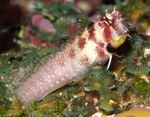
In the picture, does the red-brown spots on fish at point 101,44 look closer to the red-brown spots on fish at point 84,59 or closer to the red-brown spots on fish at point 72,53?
the red-brown spots on fish at point 84,59

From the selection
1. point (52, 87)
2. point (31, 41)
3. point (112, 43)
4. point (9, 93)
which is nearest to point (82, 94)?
point (52, 87)

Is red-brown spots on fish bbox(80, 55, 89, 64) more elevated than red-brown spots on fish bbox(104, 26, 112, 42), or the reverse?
red-brown spots on fish bbox(104, 26, 112, 42)

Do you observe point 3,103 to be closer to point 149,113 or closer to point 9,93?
point 9,93

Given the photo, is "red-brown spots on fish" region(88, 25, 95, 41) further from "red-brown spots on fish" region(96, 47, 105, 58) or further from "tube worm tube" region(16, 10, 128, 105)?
"red-brown spots on fish" region(96, 47, 105, 58)

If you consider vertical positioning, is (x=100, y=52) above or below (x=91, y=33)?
below

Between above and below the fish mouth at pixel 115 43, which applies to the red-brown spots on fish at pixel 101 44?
above

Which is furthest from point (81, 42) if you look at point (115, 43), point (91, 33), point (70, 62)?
point (115, 43)

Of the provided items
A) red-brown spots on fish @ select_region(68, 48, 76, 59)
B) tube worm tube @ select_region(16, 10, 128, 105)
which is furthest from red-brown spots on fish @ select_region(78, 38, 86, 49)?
red-brown spots on fish @ select_region(68, 48, 76, 59)

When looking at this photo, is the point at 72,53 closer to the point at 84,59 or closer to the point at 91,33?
the point at 84,59

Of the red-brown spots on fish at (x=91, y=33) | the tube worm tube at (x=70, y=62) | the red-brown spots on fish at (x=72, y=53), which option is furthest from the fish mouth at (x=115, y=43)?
the red-brown spots on fish at (x=72, y=53)
